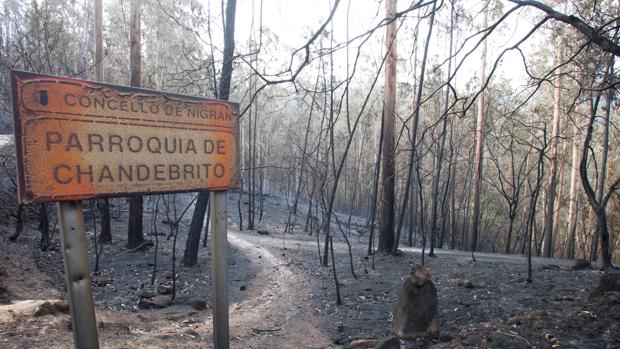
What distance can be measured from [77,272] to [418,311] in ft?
11.4

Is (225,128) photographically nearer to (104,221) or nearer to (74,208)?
(74,208)

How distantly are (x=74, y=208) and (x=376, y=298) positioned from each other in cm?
523

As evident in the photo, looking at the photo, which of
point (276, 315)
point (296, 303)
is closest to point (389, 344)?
point (276, 315)

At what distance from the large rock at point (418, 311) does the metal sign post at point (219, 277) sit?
7.73ft

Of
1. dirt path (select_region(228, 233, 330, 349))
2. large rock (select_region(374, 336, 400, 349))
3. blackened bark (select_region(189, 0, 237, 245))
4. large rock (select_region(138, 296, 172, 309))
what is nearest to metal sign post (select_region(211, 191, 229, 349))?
large rock (select_region(374, 336, 400, 349))

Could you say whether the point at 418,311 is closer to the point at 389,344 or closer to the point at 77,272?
the point at 389,344

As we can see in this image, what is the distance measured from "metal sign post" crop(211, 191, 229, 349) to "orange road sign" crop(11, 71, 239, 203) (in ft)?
0.46

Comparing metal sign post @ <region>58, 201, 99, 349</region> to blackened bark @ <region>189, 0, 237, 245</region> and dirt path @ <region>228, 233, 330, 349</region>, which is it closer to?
dirt path @ <region>228, 233, 330, 349</region>

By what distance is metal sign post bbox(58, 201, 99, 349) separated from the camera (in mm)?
1818

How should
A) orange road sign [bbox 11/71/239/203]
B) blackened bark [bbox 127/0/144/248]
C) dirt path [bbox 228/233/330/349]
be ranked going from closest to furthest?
orange road sign [bbox 11/71/239/203] → dirt path [bbox 228/233/330/349] → blackened bark [bbox 127/0/144/248]

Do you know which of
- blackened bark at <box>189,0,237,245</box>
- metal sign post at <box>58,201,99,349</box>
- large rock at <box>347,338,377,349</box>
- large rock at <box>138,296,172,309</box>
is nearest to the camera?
metal sign post at <box>58,201,99,349</box>

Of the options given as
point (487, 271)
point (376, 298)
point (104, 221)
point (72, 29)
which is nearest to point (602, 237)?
point (487, 271)

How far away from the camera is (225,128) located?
246 cm

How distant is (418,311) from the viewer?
4.05 m
